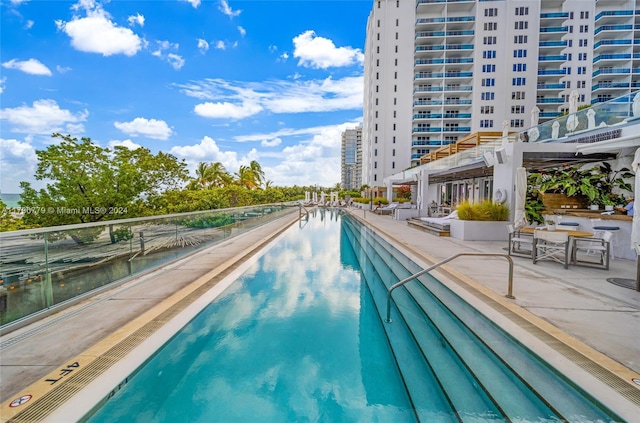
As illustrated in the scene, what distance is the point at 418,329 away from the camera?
4227mm

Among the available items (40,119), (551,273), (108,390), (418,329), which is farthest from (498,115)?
(40,119)

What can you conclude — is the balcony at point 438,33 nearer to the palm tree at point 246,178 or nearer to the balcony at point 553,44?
the balcony at point 553,44

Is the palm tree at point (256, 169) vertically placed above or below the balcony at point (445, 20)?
below

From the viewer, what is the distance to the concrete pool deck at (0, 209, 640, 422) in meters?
2.60

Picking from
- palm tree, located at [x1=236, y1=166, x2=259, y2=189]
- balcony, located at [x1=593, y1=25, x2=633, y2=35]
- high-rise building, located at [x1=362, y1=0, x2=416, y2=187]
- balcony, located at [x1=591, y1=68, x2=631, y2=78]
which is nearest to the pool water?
palm tree, located at [x1=236, y1=166, x2=259, y2=189]

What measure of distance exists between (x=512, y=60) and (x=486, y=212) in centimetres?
4109

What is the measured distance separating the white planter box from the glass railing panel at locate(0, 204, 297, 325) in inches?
334

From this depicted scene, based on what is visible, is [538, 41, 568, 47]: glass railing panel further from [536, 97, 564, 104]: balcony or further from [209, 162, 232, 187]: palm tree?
[209, 162, 232, 187]: palm tree

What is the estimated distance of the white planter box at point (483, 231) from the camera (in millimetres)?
9734

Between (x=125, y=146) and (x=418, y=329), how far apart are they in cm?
2169

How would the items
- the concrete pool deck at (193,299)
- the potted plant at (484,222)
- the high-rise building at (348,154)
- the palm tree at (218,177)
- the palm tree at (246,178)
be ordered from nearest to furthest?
1. the concrete pool deck at (193,299)
2. the potted plant at (484,222)
3. the palm tree at (218,177)
4. the palm tree at (246,178)
5. the high-rise building at (348,154)

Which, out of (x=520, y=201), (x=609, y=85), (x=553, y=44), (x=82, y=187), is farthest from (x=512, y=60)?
(x=82, y=187)

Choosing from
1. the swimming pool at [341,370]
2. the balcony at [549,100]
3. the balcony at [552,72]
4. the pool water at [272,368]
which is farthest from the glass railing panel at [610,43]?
the pool water at [272,368]

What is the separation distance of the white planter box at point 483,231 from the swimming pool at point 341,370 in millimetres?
5240
